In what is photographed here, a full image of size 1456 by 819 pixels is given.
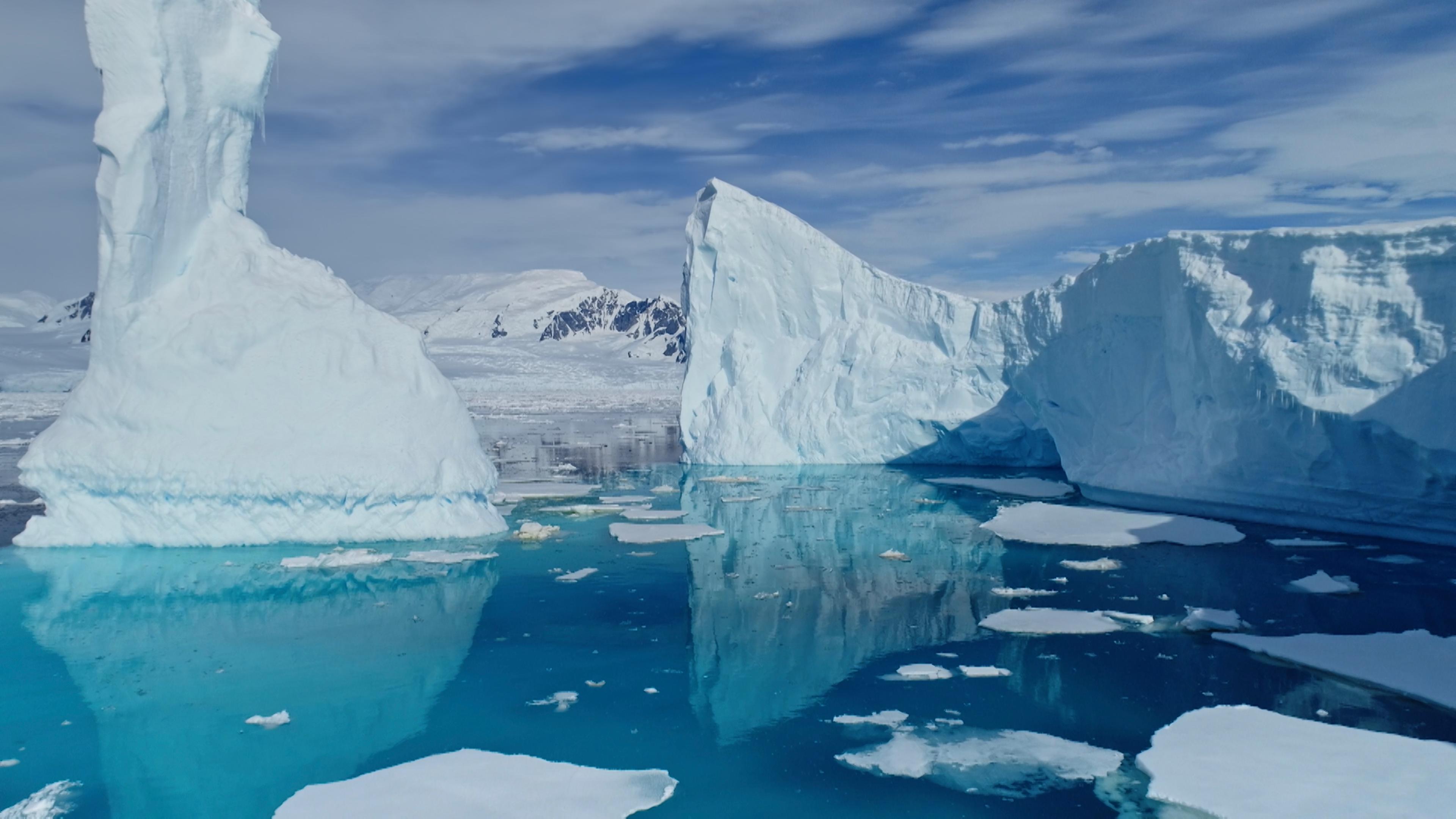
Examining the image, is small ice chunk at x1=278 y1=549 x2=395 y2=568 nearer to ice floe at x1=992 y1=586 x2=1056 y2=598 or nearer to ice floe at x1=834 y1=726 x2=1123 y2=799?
ice floe at x1=992 y1=586 x2=1056 y2=598

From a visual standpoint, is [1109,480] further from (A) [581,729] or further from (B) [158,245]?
(B) [158,245]

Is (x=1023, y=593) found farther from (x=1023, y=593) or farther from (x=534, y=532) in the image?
(x=534, y=532)

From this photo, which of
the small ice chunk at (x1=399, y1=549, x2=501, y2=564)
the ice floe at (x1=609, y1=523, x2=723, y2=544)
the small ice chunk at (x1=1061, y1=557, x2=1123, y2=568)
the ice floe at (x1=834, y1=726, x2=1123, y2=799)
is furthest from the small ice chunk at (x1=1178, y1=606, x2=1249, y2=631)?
the small ice chunk at (x1=399, y1=549, x2=501, y2=564)

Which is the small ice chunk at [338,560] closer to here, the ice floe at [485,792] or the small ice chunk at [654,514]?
the small ice chunk at [654,514]

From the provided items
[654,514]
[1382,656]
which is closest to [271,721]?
[1382,656]

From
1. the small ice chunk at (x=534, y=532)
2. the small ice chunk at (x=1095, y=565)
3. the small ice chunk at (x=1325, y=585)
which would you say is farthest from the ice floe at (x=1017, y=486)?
the small ice chunk at (x=534, y=532)

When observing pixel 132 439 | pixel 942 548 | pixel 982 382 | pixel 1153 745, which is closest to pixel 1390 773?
pixel 1153 745

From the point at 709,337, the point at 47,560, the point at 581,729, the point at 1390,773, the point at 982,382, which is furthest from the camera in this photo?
the point at 709,337
